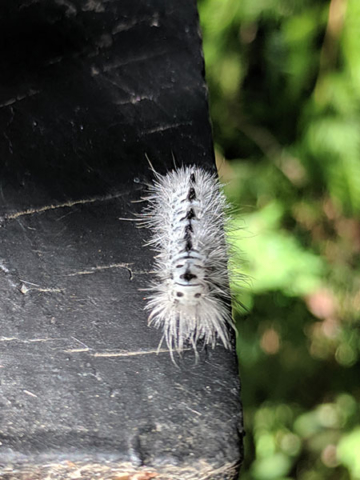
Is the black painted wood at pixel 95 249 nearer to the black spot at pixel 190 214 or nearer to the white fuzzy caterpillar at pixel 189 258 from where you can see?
the white fuzzy caterpillar at pixel 189 258

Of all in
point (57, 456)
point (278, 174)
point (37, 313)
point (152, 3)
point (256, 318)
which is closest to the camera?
point (57, 456)

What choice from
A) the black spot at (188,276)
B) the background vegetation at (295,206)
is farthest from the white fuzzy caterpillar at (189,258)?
the background vegetation at (295,206)

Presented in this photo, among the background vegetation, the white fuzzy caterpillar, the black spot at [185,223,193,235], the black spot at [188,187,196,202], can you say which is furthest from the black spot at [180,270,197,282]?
the background vegetation

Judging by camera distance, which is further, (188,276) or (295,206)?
(295,206)

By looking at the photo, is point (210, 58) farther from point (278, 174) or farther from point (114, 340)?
point (114, 340)

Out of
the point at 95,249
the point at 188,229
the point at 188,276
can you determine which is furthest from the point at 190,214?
the point at 95,249

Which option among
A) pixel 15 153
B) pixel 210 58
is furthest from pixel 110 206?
pixel 210 58

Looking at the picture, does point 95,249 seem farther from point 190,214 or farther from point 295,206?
point 295,206
